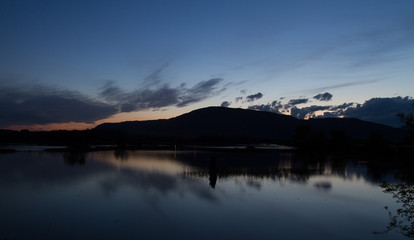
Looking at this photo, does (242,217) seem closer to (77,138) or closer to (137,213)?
(137,213)

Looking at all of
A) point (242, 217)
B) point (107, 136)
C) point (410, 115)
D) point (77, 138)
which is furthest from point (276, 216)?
point (107, 136)

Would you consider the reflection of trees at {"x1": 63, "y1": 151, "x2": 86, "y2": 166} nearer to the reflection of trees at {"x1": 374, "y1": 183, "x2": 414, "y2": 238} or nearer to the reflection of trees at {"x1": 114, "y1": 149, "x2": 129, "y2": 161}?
the reflection of trees at {"x1": 114, "y1": 149, "x2": 129, "y2": 161}

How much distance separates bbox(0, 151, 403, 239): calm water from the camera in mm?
13984

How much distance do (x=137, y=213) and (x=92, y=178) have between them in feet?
50.7

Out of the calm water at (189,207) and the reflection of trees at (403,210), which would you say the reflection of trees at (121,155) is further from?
the reflection of trees at (403,210)

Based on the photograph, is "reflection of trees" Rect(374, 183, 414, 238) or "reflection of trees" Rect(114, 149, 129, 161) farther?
"reflection of trees" Rect(114, 149, 129, 161)

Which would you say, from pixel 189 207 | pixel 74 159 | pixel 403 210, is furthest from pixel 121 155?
pixel 403 210

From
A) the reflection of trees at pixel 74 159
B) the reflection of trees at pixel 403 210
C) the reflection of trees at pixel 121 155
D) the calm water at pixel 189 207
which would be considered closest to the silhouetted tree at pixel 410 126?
the reflection of trees at pixel 403 210

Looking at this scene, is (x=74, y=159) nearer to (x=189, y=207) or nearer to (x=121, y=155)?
(x=121, y=155)

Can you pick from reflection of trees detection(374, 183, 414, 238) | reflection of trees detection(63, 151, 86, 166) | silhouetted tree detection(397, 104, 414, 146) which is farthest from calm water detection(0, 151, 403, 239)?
reflection of trees detection(63, 151, 86, 166)

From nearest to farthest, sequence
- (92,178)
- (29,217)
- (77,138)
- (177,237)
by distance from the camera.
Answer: (177,237) → (29,217) → (92,178) → (77,138)

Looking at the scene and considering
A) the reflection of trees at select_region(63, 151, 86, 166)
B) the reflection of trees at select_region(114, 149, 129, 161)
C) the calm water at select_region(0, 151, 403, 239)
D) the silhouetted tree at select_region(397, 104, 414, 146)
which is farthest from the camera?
the reflection of trees at select_region(114, 149, 129, 161)

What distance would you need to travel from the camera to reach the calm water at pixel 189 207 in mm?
13984

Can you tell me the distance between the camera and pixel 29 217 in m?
15.7
